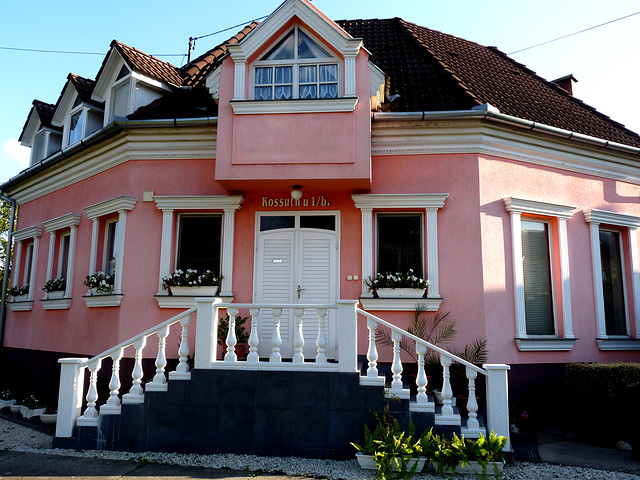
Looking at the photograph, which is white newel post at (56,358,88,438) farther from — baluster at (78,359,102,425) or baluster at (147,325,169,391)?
baluster at (147,325,169,391)

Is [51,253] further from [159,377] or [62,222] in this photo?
[159,377]

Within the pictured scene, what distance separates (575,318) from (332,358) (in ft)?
14.5

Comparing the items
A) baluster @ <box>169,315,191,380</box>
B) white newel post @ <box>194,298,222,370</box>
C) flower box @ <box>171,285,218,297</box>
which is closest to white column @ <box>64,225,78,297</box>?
flower box @ <box>171,285,218,297</box>

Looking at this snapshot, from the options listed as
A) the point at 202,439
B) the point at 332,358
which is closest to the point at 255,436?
the point at 202,439

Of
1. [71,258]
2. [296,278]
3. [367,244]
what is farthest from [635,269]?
[71,258]

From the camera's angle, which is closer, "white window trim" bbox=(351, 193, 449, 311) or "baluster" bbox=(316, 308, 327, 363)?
"baluster" bbox=(316, 308, 327, 363)

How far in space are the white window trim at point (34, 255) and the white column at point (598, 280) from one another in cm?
1199

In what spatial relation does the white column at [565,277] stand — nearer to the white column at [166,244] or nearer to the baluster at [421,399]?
the baluster at [421,399]

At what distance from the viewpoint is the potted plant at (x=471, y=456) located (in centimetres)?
561

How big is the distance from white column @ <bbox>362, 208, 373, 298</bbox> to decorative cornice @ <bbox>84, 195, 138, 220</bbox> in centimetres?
423

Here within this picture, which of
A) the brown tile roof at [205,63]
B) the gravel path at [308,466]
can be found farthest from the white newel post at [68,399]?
the brown tile roof at [205,63]

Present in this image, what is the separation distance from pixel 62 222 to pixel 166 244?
341 cm

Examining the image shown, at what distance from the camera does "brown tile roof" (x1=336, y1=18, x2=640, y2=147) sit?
363 inches

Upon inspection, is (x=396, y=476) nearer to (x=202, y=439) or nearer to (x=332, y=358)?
(x=202, y=439)
